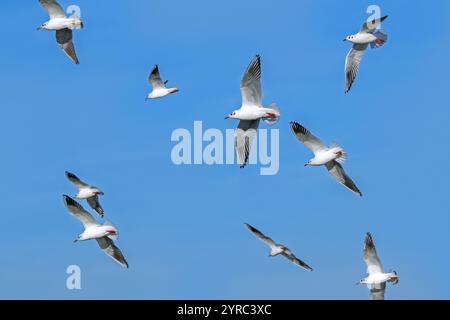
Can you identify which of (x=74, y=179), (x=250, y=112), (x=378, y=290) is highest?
(x=250, y=112)

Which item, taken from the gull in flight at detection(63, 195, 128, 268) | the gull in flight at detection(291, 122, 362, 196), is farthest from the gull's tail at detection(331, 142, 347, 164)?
the gull in flight at detection(63, 195, 128, 268)

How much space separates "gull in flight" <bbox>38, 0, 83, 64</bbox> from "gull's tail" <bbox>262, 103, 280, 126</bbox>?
6935mm

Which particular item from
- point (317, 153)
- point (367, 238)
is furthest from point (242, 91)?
point (367, 238)

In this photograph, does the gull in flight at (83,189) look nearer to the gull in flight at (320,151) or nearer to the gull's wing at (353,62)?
the gull in flight at (320,151)

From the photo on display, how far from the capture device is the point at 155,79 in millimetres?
39250

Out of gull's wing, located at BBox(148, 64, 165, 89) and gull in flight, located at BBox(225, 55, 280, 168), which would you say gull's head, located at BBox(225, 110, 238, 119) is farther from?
gull's wing, located at BBox(148, 64, 165, 89)

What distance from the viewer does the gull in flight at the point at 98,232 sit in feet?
115

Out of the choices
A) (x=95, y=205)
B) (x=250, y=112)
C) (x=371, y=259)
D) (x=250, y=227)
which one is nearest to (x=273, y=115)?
(x=250, y=112)

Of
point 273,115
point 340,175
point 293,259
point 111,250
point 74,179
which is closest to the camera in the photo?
point 273,115

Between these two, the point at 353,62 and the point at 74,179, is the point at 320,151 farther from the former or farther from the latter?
the point at 74,179

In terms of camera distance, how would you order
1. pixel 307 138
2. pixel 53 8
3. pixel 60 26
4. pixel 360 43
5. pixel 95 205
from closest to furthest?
pixel 307 138
pixel 360 43
pixel 60 26
pixel 53 8
pixel 95 205

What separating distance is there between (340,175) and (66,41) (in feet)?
27.7

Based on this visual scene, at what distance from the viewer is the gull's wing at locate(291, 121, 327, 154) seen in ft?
110
